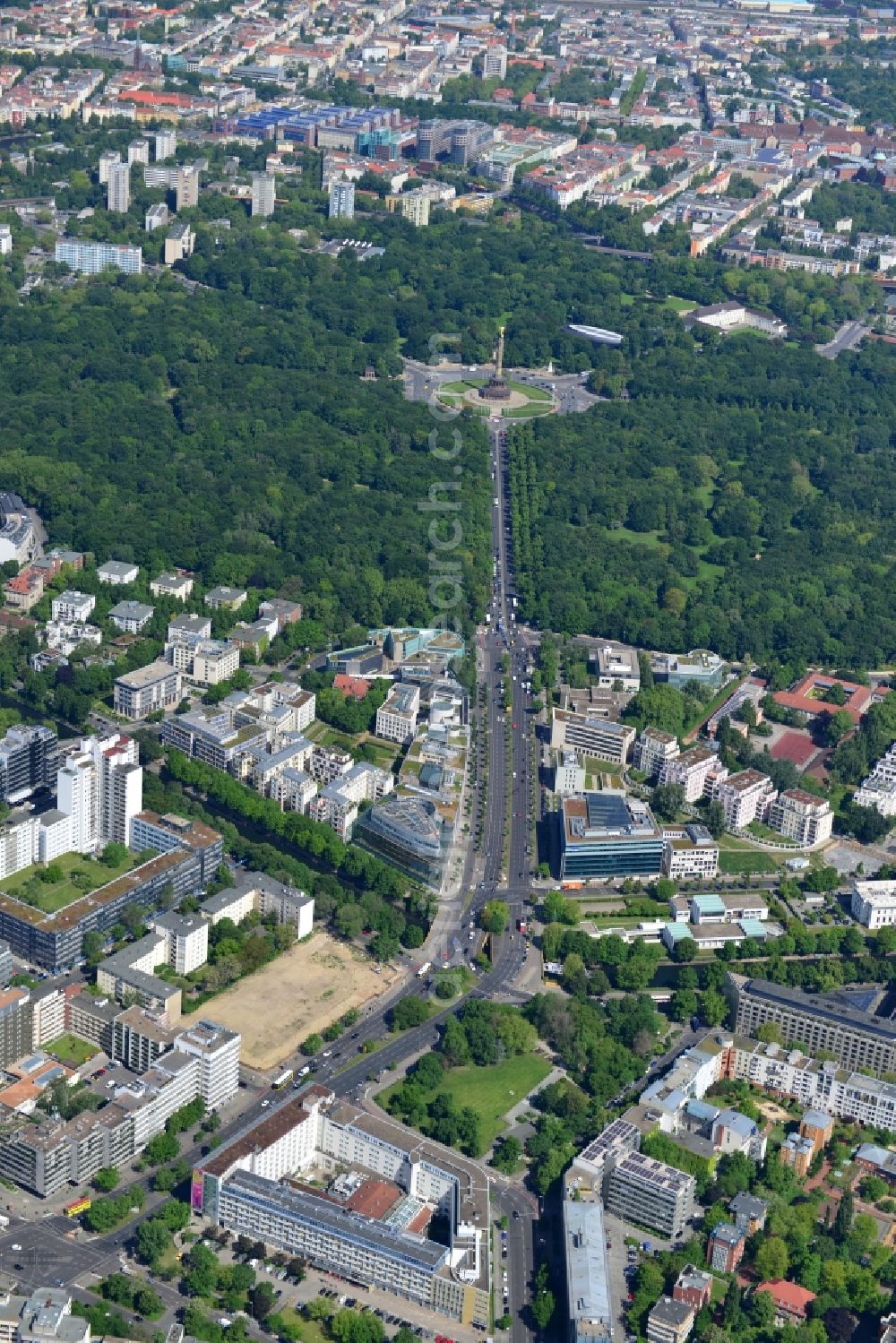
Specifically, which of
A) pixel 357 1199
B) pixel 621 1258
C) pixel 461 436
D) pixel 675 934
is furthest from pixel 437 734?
pixel 461 436

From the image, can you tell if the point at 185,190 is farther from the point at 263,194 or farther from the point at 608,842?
the point at 608,842

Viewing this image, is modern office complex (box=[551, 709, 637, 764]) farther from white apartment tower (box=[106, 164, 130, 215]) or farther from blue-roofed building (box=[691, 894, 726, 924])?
white apartment tower (box=[106, 164, 130, 215])

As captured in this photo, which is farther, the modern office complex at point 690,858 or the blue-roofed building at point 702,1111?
the modern office complex at point 690,858

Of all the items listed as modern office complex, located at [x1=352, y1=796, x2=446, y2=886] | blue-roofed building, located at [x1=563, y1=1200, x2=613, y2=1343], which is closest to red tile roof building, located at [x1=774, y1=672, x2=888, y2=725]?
modern office complex, located at [x1=352, y1=796, x2=446, y2=886]

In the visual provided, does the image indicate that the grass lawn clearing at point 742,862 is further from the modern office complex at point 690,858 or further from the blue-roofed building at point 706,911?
the blue-roofed building at point 706,911

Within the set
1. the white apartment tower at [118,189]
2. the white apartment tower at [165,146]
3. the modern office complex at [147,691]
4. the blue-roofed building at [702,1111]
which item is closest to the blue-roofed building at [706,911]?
the blue-roofed building at [702,1111]
